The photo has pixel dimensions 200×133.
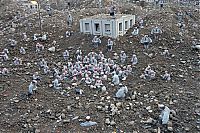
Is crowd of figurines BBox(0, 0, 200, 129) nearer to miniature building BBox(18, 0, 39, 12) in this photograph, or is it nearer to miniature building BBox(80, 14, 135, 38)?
miniature building BBox(80, 14, 135, 38)

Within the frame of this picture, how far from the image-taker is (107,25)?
1394cm

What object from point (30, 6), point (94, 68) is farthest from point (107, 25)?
point (30, 6)

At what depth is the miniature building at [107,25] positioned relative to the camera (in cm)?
1376

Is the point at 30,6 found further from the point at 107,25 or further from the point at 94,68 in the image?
the point at 94,68

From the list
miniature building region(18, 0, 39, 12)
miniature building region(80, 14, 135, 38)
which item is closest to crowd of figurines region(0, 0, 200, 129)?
miniature building region(80, 14, 135, 38)

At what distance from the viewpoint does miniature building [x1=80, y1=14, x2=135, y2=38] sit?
542 inches

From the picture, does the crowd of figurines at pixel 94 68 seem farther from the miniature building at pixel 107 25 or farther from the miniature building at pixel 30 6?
the miniature building at pixel 30 6

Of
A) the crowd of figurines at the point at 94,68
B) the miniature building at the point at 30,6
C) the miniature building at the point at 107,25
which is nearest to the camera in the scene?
the crowd of figurines at the point at 94,68

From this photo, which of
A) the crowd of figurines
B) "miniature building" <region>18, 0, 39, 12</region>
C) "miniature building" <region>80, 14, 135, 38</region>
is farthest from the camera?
"miniature building" <region>18, 0, 39, 12</region>

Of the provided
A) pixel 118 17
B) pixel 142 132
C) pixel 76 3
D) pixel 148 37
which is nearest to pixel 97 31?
pixel 118 17

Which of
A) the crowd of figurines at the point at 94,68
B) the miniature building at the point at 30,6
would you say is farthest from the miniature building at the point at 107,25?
the miniature building at the point at 30,6

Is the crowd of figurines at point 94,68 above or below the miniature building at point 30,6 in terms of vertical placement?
below

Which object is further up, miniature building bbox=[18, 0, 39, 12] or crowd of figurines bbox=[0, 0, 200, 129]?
miniature building bbox=[18, 0, 39, 12]

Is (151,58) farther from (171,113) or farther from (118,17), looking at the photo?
(171,113)
